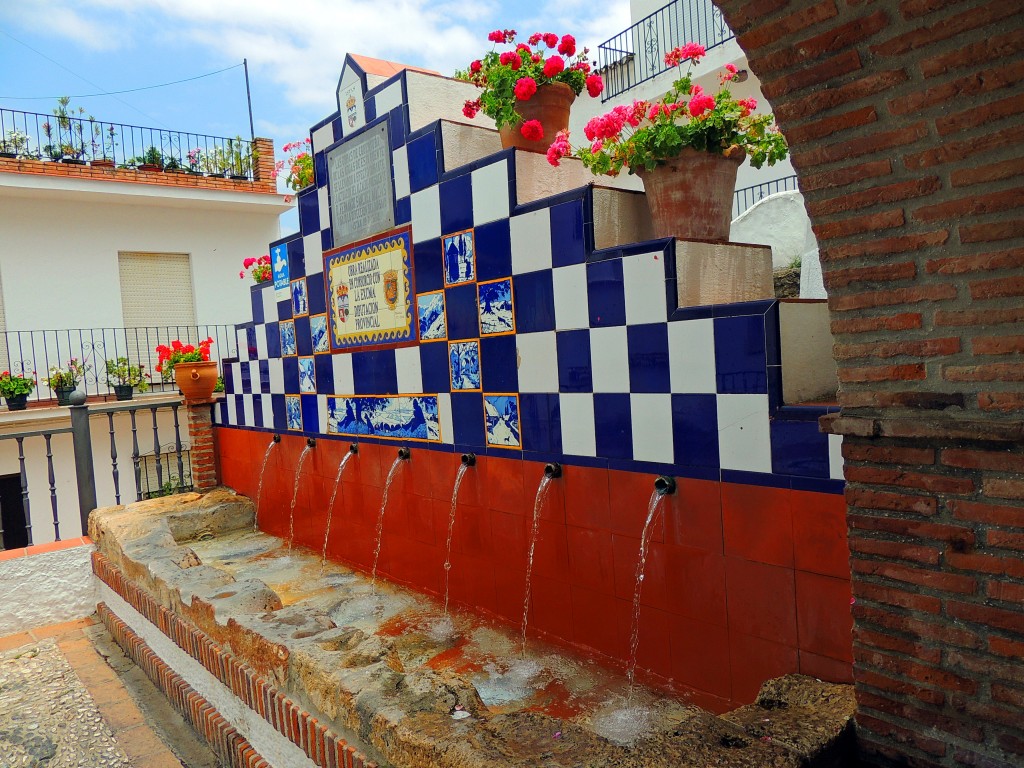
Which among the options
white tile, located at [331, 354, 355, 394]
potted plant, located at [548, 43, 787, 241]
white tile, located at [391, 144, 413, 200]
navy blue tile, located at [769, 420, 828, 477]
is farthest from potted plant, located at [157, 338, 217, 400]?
navy blue tile, located at [769, 420, 828, 477]

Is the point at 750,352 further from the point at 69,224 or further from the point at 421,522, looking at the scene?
the point at 69,224

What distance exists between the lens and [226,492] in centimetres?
695

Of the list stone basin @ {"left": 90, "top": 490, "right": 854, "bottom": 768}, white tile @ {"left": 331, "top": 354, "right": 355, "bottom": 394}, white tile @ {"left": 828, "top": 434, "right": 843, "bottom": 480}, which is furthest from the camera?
white tile @ {"left": 331, "top": 354, "right": 355, "bottom": 394}

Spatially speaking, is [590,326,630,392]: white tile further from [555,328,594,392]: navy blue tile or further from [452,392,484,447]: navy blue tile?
[452,392,484,447]: navy blue tile

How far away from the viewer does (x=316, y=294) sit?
18.4ft

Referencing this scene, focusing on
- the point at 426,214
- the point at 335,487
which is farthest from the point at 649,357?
the point at 335,487

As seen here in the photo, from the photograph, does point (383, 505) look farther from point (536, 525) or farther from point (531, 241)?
point (531, 241)

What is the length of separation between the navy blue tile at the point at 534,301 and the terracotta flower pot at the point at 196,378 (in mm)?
4312

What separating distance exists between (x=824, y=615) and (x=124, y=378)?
11807mm

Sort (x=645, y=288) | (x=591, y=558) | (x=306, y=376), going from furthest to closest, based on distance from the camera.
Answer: (x=306, y=376) → (x=591, y=558) → (x=645, y=288)

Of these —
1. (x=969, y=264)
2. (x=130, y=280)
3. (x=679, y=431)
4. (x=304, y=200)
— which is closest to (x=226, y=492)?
(x=304, y=200)

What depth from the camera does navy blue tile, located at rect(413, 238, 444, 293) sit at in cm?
438

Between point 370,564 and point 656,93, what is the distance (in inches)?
304

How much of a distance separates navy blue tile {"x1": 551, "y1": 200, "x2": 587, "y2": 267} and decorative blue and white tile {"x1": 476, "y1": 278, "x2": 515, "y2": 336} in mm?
382
